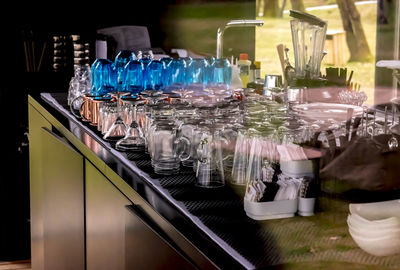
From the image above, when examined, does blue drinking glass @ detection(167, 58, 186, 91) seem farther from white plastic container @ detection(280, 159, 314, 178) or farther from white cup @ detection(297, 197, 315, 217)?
white cup @ detection(297, 197, 315, 217)

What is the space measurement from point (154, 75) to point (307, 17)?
70cm

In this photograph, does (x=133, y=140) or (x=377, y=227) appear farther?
(x=133, y=140)

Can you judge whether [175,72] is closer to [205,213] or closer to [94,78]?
[94,78]

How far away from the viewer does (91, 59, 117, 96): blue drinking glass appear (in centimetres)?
252

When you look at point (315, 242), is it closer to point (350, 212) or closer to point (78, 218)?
point (350, 212)

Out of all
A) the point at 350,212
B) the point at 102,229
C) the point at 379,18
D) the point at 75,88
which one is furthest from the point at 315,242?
the point at 379,18

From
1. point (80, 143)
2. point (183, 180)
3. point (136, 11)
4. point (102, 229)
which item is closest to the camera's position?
point (183, 180)

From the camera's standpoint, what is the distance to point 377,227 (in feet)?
3.22

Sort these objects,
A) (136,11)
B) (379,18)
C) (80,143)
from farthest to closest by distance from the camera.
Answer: (379,18), (136,11), (80,143)

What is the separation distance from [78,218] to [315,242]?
4.01 feet

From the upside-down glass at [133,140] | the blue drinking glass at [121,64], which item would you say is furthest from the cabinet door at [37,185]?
the upside-down glass at [133,140]

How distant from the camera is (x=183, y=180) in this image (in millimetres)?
1501

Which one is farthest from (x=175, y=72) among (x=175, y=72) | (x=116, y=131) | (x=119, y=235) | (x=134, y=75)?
(x=119, y=235)

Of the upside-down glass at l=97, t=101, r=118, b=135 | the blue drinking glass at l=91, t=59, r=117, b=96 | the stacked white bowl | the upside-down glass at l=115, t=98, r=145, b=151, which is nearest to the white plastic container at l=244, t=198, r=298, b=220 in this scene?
the stacked white bowl
